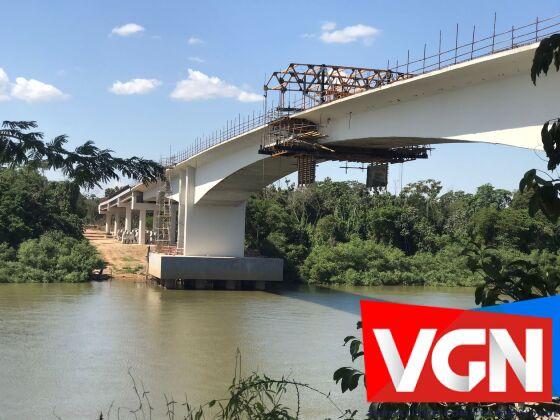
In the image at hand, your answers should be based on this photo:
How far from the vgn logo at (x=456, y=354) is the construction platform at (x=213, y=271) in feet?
97.3

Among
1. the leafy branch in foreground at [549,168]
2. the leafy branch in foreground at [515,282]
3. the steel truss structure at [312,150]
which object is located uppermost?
the steel truss structure at [312,150]

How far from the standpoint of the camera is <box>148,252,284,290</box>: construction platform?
32750 mm

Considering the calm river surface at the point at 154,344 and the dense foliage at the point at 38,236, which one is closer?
the calm river surface at the point at 154,344

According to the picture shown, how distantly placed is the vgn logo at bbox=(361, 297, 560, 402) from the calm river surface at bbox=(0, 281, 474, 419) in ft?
24.6

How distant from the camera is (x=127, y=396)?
11883 mm

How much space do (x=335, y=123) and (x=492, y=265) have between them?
17199 mm

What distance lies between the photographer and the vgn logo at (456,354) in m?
3.35

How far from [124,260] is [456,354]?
40176mm

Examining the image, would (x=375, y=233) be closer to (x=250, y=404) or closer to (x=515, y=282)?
(x=250, y=404)

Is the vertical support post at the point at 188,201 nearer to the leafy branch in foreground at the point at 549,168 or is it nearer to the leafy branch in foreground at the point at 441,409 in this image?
the leafy branch in foreground at the point at 441,409

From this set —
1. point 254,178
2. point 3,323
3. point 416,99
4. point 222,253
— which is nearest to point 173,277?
point 222,253

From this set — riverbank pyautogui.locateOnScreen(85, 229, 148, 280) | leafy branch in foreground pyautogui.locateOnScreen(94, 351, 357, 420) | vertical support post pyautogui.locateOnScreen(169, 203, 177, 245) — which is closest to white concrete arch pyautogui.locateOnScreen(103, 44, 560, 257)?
leafy branch in foreground pyautogui.locateOnScreen(94, 351, 357, 420)

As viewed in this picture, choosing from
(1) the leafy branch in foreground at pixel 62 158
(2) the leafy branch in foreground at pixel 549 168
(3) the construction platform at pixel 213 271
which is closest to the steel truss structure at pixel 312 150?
(3) the construction platform at pixel 213 271

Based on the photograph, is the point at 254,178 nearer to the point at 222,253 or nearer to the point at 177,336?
the point at 222,253
